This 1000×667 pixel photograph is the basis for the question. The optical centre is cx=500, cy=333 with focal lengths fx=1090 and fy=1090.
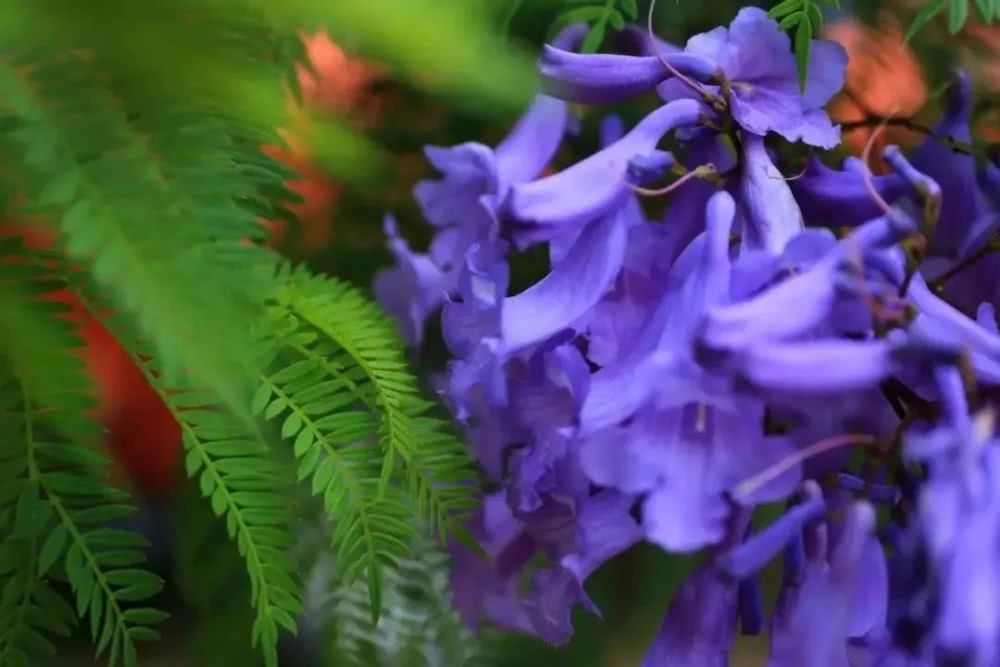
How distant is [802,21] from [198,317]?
20 cm

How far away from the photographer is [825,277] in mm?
A: 220

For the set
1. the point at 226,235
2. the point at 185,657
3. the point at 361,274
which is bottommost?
the point at 185,657

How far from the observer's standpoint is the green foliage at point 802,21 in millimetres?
271

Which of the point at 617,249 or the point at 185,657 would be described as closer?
the point at 617,249

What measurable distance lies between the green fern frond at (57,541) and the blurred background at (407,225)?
8 cm

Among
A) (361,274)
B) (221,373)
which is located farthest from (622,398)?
(361,274)

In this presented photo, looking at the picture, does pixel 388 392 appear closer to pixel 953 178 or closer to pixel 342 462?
pixel 342 462

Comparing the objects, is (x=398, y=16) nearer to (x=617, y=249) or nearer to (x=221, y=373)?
(x=221, y=373)

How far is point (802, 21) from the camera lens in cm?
27

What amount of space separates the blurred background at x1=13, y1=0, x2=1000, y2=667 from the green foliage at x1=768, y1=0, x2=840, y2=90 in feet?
0.24

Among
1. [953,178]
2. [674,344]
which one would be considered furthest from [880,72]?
[674,344]

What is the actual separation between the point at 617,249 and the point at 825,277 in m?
0.06

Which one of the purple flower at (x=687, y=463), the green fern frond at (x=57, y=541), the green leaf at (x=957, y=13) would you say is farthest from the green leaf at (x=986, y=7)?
the green fern frond at (x=57, y=541)

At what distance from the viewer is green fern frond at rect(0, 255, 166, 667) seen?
0.78ft
